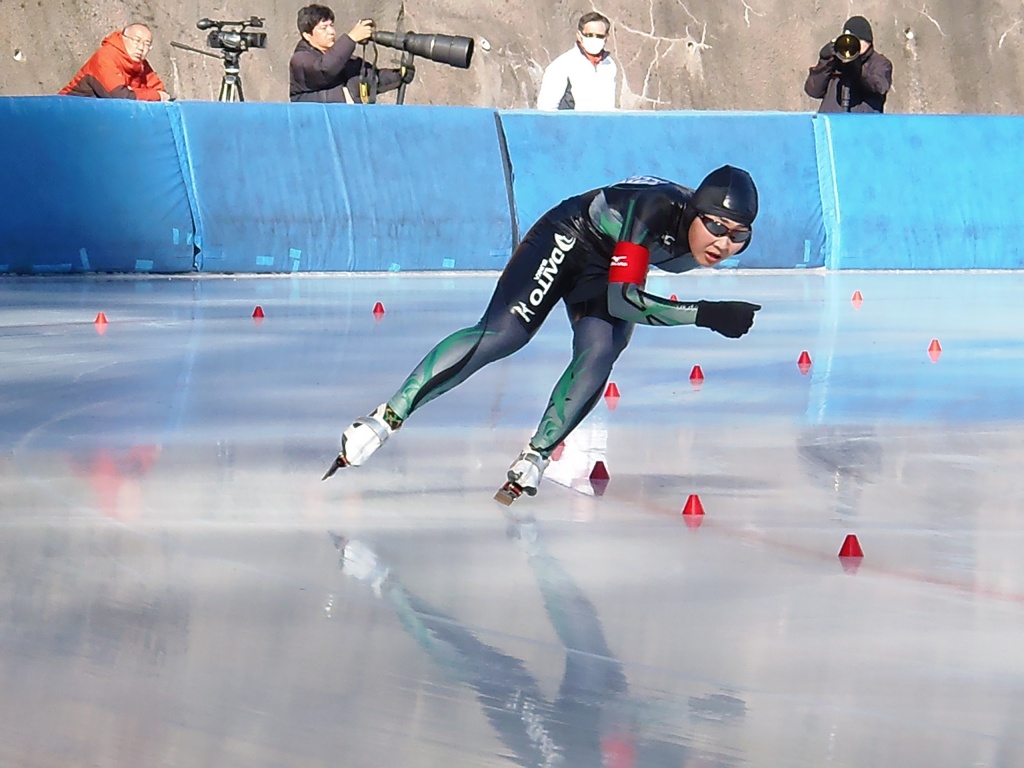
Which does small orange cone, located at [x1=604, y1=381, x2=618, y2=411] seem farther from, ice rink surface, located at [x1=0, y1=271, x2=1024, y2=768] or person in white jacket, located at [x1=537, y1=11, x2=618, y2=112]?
person in white jacket, located at [x1=537, y1=11, x2=618, y2=112]

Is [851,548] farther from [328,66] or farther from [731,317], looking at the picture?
[328,66]

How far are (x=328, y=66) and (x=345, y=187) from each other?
2.86ft

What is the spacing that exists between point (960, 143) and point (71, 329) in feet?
26.7

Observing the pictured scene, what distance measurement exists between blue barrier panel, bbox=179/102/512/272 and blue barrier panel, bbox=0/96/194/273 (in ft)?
0.79

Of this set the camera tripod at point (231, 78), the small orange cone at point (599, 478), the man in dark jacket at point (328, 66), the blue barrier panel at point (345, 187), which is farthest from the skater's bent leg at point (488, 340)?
the camera tripod at point (231, 78)

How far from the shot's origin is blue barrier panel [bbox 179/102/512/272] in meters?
12.2

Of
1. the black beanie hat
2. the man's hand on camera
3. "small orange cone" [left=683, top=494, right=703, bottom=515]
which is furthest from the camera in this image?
the black beanie hat

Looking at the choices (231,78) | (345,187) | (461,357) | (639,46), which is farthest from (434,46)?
(639,46)

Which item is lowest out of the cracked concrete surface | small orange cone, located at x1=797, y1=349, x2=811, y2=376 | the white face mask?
small orange cone, located at x1=797, y1=349, x2=811, y2=376

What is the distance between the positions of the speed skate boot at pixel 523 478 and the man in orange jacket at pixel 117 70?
8.33 meters

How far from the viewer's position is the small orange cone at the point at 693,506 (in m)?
4.82

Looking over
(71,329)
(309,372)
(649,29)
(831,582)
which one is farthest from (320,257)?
(649,29)

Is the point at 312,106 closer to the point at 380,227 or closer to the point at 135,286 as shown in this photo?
the point at 380,227

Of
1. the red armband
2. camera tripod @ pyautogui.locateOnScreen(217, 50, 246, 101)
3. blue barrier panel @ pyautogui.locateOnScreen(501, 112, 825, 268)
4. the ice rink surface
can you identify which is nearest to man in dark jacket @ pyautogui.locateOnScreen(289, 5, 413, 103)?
camera tripod @ pyautogui.locateOnScreen(217, 50, 246, 101)
